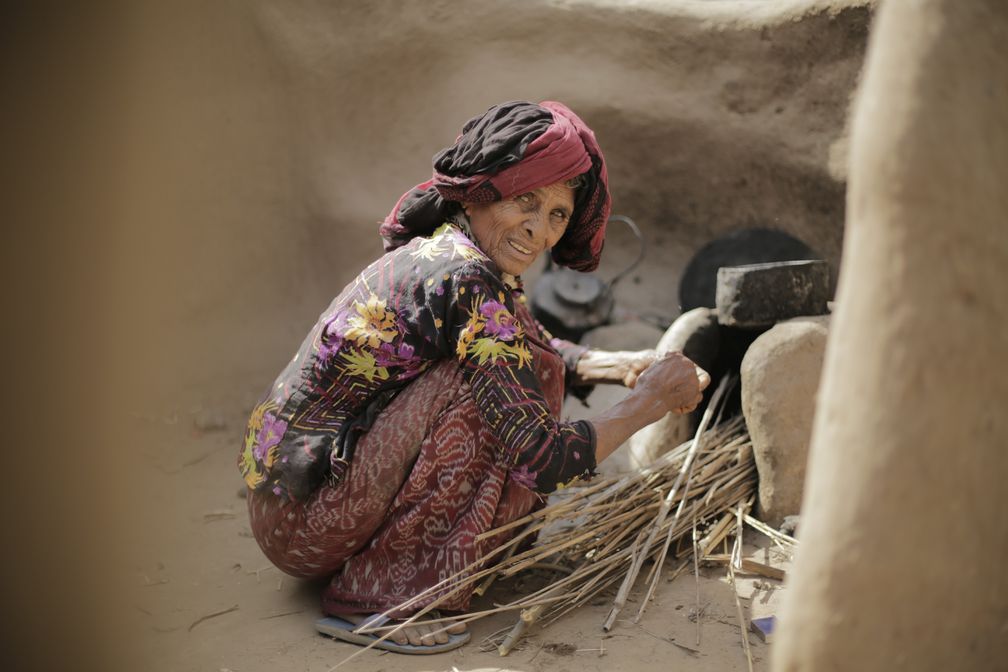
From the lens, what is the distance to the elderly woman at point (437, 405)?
7.46ft

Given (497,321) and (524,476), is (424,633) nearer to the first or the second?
(524,476)

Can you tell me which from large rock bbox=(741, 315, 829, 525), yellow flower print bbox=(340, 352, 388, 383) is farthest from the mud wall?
yellow flower print bbox=(340, 352, 388, 383)

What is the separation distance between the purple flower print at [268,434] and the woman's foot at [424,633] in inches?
21.6

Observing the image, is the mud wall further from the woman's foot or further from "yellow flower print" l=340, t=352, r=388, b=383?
the woman's foot

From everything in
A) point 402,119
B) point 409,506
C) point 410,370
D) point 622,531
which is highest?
→ point 402,119

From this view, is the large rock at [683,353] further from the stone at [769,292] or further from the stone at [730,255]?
the stone at [730,255]

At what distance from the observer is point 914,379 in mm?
1291

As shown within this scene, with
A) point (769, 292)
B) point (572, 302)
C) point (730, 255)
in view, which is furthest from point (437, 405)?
point (730, 255)

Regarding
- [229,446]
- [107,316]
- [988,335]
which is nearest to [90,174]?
[107,316]

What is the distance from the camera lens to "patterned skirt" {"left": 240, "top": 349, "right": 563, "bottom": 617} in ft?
7.81

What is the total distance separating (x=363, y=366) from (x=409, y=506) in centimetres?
39

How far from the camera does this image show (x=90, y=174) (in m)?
1.45

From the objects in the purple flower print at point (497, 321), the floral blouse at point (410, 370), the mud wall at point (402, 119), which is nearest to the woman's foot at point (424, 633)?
the floral blouse at point (410, 370)

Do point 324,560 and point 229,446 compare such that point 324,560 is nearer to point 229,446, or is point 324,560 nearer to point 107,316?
point 107,316
